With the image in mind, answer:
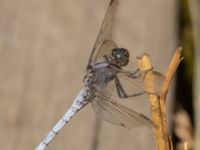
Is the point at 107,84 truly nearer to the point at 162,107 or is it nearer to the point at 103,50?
the point at 103,50

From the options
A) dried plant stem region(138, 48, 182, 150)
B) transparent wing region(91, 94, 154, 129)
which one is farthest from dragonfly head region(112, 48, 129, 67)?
dried plant stem region(138, 48, 182, 150)

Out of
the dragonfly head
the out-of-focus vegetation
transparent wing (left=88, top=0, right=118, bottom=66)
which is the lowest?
the out-of-focus vegetation

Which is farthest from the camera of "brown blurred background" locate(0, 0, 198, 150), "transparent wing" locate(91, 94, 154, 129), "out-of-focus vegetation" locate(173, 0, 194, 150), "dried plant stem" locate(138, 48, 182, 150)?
"out-of-focus vegetation" locate(173, 0, 194, 150)

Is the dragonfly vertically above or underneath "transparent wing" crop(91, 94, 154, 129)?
above

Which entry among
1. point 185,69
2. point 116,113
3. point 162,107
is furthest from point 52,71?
point 162,107

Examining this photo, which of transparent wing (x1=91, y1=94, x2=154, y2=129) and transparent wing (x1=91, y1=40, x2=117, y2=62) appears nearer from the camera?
transparent wing (x1=91, y1=94, x2=154, y2=129)

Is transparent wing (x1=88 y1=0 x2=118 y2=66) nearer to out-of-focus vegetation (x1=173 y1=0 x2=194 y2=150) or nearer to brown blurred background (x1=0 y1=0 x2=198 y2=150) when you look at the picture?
brown blurred background (x1=0 y1=0 x2=198 y2=150)

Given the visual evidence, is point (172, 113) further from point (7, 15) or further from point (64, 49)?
point (7, 15)
